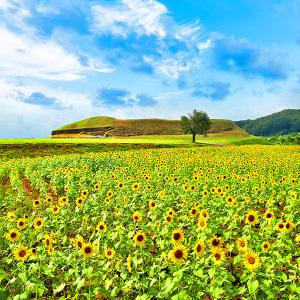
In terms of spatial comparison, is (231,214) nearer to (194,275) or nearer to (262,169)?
(194,275)

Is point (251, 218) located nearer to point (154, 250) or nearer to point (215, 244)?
point (215, 244)

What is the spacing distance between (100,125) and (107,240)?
524 feet

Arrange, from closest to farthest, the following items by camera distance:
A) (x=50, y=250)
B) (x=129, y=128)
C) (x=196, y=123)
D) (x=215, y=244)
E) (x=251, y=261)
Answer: (x=251, y=261), (x=215, y=244), (x=50, y=250), (x=196, y=123), (x=129, y=128)

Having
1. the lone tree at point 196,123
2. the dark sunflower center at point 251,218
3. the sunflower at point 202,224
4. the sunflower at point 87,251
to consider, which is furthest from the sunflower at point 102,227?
the lone tree at point 196,123

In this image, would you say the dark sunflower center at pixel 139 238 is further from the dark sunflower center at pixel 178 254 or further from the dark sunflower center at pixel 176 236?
the dark sunflower center at pixel 178 254

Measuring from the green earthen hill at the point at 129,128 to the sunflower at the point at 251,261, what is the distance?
147446 mm

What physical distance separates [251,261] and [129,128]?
15509cm

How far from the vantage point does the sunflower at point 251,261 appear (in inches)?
202

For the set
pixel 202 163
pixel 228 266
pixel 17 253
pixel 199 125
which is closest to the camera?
pixel 17 253

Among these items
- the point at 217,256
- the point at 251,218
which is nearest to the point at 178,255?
the point at 217,256

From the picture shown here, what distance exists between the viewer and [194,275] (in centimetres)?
545

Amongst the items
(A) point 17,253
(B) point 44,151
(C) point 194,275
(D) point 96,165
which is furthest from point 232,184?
(B) point 44,151

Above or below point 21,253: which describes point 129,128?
above

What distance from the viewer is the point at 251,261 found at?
17.2 ft
